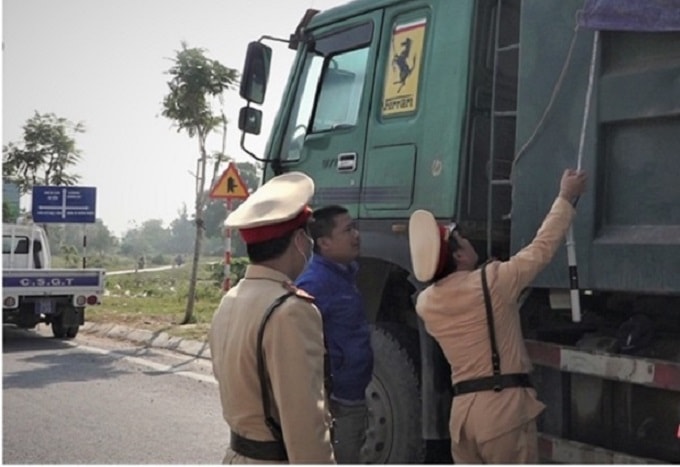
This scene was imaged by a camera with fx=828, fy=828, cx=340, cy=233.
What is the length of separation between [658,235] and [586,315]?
0.71 m

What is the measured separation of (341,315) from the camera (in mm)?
3846

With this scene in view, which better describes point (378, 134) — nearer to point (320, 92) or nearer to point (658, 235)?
point (320, 92)

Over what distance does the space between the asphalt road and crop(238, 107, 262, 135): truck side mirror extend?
2.20 m

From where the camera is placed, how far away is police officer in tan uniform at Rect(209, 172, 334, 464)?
2.12 metres

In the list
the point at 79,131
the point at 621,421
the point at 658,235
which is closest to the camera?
the point at 658,235

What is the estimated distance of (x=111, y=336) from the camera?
42.4 feet

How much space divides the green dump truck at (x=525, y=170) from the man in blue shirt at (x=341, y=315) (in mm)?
389

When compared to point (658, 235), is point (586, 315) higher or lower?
lower

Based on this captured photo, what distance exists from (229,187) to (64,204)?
7.41 m

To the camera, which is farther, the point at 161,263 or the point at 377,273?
the point at 161,263

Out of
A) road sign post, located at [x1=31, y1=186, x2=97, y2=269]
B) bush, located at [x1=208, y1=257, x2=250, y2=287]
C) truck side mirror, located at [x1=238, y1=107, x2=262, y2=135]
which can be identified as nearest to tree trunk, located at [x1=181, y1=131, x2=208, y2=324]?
bush, located at [x1=208, y1=257, x2=250, y2=287]

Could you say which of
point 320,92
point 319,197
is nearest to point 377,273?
point 319,197

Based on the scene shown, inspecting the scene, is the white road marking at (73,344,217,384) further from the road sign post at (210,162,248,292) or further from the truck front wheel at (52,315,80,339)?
the road sign post at (210,162,248,292)

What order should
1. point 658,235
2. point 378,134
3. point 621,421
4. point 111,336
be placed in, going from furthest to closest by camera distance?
point 111,336 < point 378,134 < point 621,421 < point 658,235
